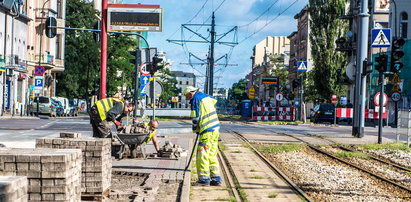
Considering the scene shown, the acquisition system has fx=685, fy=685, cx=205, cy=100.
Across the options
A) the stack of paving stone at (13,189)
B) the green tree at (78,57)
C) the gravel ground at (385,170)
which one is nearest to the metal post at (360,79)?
the gravel ground at (385,170)

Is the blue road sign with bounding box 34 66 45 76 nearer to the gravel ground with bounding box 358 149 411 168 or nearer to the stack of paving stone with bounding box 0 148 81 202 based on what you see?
the gravel ground with bounding box 358 149 411 168

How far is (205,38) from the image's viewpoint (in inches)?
Result: 1729

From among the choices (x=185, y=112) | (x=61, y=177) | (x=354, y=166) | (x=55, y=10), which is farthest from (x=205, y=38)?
(x=61, y=177)

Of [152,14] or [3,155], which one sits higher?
[152,14]

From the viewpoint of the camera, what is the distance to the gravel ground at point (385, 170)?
12766 millimetres

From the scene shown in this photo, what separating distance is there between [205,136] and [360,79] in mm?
17713

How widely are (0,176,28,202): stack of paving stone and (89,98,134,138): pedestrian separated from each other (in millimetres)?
7895

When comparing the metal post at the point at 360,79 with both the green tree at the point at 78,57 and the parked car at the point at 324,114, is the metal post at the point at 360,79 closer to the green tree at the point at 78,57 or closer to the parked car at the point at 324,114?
the parked car at the point at 324,114

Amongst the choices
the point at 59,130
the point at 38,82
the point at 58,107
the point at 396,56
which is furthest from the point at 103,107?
the point at 58,107

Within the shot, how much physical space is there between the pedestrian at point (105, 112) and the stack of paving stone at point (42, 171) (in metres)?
6.60

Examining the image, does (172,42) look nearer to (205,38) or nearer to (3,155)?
(205,38)

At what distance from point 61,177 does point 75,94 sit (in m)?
65.2

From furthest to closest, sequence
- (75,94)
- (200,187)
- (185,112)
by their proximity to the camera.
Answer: (75,94) → (185,112) → (200,187)

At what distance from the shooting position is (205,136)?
10891 millimetres
